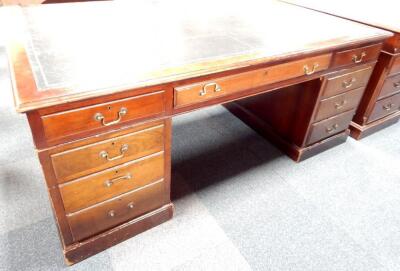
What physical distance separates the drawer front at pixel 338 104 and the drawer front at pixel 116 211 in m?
1.04

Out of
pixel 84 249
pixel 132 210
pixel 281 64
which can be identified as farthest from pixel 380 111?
pixel 84 249

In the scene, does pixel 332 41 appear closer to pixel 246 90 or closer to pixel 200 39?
pixel 246 90

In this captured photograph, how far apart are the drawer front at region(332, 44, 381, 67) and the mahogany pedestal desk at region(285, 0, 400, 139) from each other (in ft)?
0.70

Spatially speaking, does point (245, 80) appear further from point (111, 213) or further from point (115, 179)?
point (111, 213)

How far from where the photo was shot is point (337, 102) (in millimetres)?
1793

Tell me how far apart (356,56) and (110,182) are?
4.63ft

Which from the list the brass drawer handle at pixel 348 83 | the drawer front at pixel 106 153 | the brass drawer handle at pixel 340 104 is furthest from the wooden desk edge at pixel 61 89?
the brass drawer handle at pixel 340 104

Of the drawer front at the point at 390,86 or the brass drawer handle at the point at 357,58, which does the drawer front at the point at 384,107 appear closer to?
the drawer front at the point at 390,86

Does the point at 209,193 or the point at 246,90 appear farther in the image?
the point at 209,193

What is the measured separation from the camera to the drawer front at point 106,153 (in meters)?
1.00

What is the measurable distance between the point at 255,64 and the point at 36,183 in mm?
1327

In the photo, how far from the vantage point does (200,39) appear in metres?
1.29

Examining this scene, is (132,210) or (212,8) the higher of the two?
(212,8)

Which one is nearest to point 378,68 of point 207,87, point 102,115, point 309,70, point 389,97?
point 389,97
